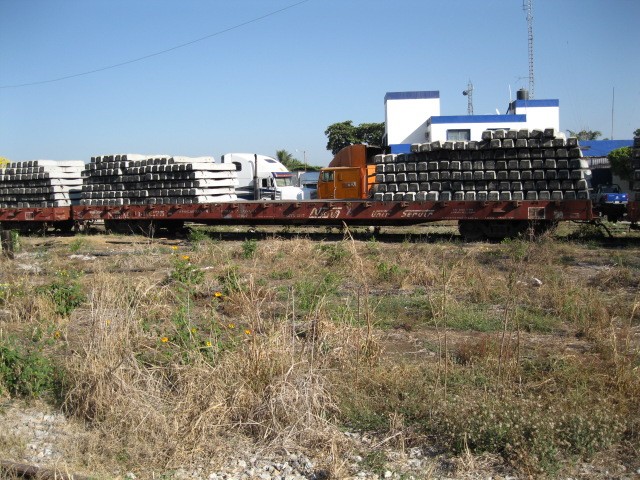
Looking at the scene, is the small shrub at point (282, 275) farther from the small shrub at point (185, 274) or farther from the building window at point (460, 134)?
the building window at point (460, 134)

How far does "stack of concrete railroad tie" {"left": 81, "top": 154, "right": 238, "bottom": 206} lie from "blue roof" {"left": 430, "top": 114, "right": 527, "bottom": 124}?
29396mm

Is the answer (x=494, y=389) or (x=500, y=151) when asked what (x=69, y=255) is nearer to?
(x=500, y=151)

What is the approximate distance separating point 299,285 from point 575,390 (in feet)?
15.9

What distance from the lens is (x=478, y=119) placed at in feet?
160

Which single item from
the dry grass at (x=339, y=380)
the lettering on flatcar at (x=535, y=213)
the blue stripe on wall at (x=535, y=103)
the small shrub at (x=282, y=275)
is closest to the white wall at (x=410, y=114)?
the blue stripe on wall at (x=535, y=103)

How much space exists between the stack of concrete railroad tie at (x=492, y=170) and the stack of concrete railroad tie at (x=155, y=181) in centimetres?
573

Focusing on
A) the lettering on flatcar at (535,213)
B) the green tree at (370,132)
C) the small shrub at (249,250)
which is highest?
the green tree at (370,132)

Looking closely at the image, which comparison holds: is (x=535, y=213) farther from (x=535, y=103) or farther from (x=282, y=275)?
(x=535, y=103)

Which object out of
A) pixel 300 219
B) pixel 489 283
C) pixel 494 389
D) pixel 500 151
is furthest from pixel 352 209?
pixel 494 389

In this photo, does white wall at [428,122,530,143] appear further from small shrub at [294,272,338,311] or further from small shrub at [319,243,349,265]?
small shrub at [294,272,338,311]

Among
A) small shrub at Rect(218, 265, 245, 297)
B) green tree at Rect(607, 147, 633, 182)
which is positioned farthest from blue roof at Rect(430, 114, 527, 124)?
small shrub at Rect(218, 265, 245, 297)

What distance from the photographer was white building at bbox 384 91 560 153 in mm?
48656

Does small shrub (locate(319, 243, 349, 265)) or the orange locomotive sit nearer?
small shrub (locate(319, 243, 349, 265))

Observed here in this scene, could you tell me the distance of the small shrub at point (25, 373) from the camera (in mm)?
6246
